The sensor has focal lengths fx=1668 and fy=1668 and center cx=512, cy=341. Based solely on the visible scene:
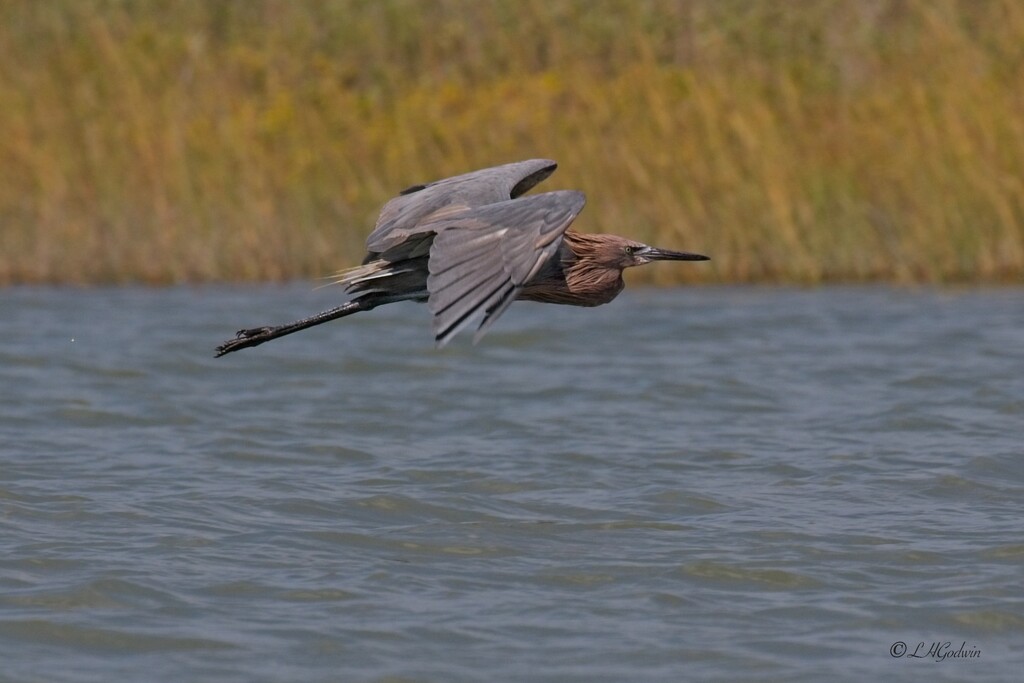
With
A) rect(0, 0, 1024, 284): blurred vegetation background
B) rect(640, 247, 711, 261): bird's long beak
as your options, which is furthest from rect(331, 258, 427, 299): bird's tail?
rect(0, 0, 1024, 284): blurred vegetation background

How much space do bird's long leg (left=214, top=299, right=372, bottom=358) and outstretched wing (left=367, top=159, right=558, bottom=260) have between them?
0.18 meters

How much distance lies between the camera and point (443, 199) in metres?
5.64

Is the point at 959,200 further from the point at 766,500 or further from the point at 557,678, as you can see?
the point at 557,678

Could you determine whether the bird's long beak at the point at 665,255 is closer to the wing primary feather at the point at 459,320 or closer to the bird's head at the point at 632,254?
→ the bird's head at the point at 632,254

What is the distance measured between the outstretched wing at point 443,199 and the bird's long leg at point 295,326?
180mm

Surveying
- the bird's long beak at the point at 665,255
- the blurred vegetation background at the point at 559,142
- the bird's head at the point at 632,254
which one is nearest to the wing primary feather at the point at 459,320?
the bird's head at the point at 632,254

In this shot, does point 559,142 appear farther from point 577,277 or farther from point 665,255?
point 577,277

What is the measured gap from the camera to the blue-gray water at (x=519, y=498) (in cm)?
432

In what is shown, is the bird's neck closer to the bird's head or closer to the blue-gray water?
the bird's head

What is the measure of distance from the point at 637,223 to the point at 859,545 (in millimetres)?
5327

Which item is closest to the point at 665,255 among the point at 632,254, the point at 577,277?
→ the point at 632,254

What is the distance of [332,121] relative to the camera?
37.0 ft

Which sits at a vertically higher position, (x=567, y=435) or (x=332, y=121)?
(x=332, y=121)

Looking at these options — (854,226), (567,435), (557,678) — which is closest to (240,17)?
(854,226)
